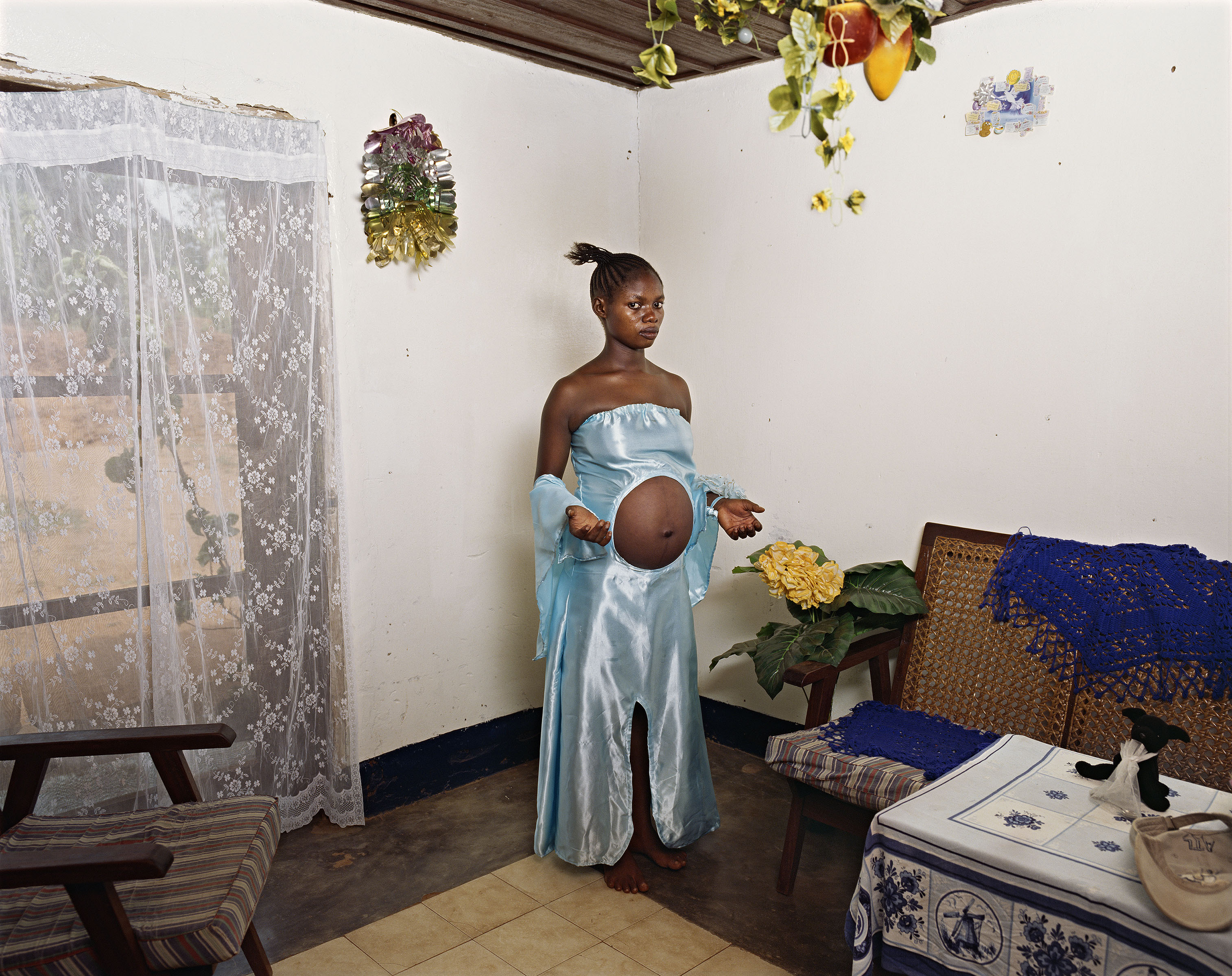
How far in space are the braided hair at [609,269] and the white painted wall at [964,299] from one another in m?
0.86

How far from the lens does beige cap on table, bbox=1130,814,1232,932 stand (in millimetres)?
1448

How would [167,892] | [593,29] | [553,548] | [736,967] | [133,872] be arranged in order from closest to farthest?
[133,872] < [167,892] < [736,967] < [553,548] < [593,29]

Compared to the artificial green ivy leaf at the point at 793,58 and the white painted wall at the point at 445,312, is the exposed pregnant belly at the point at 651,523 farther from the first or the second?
the artificial green ivy leaf at the point at 793,58

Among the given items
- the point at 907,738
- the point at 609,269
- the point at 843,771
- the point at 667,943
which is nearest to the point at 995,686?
the point at 907,738

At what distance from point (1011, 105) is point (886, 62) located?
6.11ft

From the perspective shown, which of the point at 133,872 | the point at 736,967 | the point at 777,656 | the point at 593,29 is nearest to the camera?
the point at 133,872

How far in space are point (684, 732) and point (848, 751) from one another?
52 centimetres

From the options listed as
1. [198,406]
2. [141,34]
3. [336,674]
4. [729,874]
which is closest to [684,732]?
[729,874]

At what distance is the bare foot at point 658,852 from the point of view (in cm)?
275

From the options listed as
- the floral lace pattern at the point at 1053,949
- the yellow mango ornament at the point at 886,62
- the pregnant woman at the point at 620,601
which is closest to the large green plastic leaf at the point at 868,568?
the pregnant woman at the point at 620,601

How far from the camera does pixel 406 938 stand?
7.96 ft

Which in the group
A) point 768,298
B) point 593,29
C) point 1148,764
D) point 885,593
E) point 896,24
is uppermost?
point 593,29

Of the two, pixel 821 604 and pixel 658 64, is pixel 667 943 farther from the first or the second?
pixel 658 64

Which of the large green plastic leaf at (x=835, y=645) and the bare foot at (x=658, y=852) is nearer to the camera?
the large green plastic leaf at (x=835, y=645)
